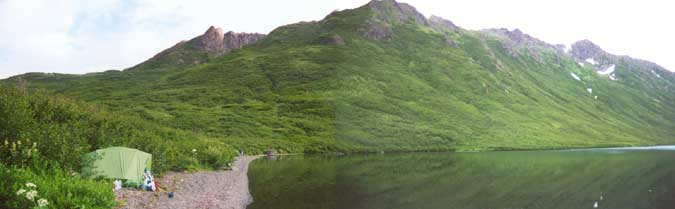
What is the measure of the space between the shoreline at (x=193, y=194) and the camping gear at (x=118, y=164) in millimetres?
1867

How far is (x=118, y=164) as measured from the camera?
37.6m

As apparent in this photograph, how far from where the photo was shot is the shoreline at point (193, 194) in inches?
1259

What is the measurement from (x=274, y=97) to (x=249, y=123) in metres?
42.2

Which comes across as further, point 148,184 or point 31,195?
point 148,184

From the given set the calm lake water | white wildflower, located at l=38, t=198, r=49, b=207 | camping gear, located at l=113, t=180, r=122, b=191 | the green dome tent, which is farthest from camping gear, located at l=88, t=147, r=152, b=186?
white wildflower, located at l=38, t=198, r=49, b=207

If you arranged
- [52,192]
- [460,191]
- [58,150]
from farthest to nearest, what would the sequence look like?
[460,191] < [58,150] < [52,192]

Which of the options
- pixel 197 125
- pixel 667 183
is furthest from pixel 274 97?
pixel 667 183

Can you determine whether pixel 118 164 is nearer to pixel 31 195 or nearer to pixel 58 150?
pixel 58 150

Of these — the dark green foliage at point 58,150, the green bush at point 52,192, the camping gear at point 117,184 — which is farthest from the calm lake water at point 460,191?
the green bush at point 52,192

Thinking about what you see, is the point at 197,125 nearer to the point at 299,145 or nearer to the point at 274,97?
the point at 299,145

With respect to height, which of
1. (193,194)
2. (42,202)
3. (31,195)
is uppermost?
(31,195)

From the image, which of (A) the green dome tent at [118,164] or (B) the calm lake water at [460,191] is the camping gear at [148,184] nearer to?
(A) the green dome tent at [118,164]

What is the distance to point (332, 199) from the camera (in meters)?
39.1

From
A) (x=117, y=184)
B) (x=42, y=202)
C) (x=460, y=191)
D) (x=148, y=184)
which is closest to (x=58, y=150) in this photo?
(x=117, y=184)
